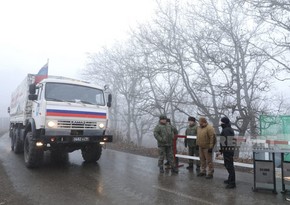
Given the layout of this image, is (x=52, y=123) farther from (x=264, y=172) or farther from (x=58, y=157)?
(x=264, y=172)

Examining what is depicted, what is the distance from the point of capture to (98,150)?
→ 11.1 m

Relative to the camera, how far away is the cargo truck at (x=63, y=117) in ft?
29.9

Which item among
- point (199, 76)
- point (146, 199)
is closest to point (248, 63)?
point (199, 76)

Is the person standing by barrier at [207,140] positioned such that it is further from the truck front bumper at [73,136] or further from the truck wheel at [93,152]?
the truck wheel at [93,152]

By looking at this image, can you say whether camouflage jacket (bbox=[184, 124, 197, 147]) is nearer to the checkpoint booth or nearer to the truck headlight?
the checkpoint booth

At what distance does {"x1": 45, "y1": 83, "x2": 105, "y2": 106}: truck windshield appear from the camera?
376 inches

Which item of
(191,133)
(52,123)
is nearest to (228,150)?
(191,133)

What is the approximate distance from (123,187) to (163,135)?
2.45 metres

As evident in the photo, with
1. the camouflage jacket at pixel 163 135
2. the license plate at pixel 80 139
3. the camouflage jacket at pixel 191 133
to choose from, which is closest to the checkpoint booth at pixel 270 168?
the camouflage jacket at pixel 191 133

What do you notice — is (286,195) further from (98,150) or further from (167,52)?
(167,52)

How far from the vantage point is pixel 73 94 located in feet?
32.5

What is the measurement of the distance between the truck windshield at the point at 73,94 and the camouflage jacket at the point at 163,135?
237cm

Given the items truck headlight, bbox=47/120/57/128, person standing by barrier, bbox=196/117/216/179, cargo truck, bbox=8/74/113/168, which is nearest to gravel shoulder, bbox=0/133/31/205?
cargo truck, bbox=8/74/113/168

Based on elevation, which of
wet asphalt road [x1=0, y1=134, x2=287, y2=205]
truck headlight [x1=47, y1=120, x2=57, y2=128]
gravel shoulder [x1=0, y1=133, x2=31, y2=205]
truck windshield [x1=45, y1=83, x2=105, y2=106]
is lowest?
gravel shoulder [x1=0, y1=133, x2=31, y2=205]
